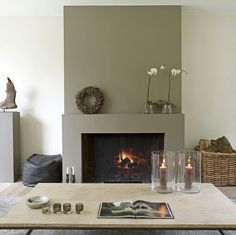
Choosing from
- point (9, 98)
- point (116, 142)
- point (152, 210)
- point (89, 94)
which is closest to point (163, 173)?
point (152, 210)

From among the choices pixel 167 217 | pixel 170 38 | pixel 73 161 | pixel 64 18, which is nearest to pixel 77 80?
pixel 64 18

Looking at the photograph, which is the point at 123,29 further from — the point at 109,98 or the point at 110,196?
the point at 110,196

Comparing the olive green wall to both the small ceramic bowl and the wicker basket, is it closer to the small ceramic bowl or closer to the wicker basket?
the wicker basket

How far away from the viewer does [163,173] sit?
2.23 m

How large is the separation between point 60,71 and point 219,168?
8.23ft

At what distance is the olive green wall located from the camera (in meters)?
3.81

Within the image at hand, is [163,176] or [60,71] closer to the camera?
[163,176]

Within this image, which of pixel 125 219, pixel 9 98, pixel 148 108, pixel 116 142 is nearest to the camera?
pixel 125 219

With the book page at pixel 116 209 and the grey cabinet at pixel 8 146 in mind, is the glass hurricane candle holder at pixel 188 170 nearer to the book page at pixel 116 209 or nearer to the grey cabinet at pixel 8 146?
the book page at pixel 116 209

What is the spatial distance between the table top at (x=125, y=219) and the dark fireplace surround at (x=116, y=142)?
52.7 inches

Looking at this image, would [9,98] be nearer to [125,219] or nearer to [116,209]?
[116,209]

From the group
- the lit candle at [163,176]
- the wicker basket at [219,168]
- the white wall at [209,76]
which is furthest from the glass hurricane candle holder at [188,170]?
the white wall at [209,76]

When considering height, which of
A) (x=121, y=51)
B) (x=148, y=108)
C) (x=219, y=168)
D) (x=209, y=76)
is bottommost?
(x=219, y=168)

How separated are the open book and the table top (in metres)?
0.04
